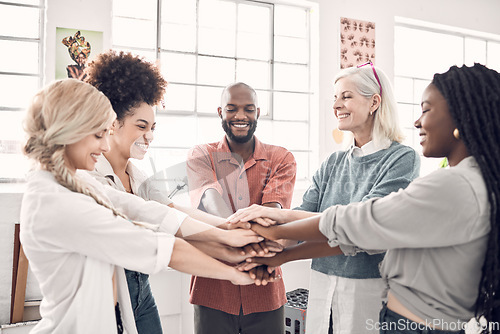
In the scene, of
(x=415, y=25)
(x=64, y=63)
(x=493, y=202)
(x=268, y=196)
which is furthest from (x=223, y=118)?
(x=415, y=25)

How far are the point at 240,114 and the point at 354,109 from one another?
1.56ft

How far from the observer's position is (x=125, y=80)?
1534 millimetres

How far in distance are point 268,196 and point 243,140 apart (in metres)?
0.27

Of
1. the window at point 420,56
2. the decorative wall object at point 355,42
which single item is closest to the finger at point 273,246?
the decorative wall object at point 355,42

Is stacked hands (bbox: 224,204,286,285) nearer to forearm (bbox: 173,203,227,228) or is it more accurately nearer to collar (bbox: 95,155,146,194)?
forearm (bbox: 173,203,227,228)

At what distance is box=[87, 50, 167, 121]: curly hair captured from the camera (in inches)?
59.3

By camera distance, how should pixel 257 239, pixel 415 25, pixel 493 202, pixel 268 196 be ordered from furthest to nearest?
pixel 415 25, pixel 268 196, pixel 257 239, pixel 493 202

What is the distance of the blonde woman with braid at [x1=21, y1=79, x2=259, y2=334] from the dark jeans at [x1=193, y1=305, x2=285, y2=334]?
2.10 feet

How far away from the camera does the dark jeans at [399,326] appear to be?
104cm

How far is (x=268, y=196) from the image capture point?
5.57 ft

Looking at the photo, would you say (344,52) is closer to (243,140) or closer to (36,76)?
(243,140)

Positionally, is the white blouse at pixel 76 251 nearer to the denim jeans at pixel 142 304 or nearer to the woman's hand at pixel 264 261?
the denim jeans at pixel 142 304

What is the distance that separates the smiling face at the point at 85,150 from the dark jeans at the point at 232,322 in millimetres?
849

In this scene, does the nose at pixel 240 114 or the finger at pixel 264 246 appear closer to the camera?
the finger at pixel 264 246
